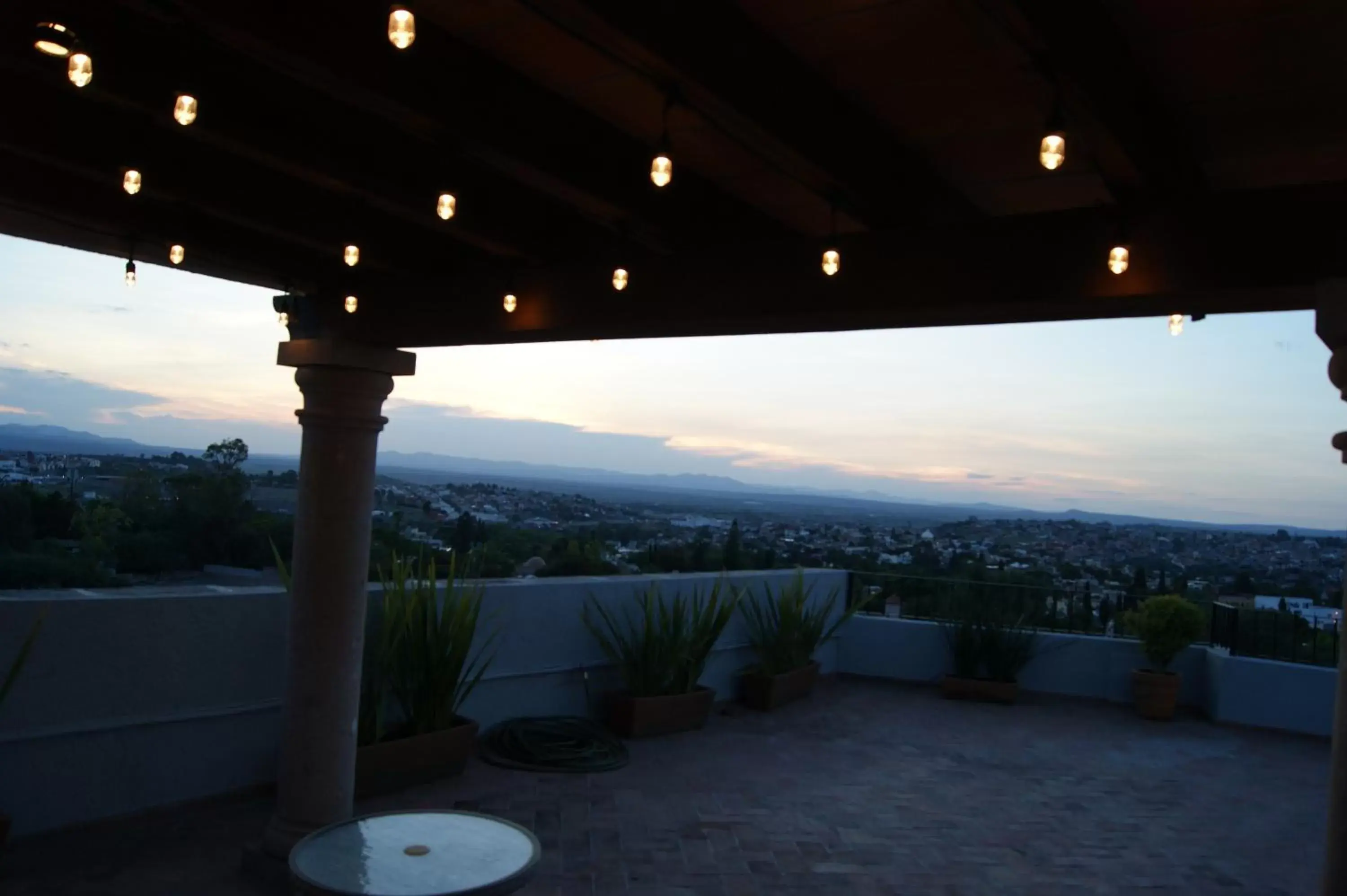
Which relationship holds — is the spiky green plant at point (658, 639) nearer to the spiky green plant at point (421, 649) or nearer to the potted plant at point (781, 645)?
the potted plant at point (781, 645)

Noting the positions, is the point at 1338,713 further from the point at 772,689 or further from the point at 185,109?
the point at 772,689

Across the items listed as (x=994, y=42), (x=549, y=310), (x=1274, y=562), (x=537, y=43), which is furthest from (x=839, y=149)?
(x=1274, y=562)

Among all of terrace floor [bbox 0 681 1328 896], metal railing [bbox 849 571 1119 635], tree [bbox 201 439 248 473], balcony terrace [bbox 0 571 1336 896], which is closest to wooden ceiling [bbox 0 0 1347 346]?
balcony terrace [bbox 0 571 1336 896]

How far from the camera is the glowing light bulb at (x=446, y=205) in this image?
2984 millimetres

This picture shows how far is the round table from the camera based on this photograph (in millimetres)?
2627

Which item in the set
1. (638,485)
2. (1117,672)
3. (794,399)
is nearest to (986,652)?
(1117,672)

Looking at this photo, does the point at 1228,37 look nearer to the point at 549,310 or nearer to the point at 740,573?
→ the point at 549,310

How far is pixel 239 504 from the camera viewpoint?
6.20 meters

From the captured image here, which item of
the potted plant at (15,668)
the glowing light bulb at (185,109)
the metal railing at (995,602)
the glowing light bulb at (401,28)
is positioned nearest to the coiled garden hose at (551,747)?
the potted plant at (15,668)

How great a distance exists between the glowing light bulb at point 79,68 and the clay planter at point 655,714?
5112 millimetres

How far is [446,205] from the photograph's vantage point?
300 cm

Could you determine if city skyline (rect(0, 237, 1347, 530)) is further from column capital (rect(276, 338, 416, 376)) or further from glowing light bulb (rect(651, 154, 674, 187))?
glowing light bulb (rect(651, 154, 674, 187))

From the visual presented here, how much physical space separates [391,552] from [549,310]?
103 inches

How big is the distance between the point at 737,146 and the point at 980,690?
6.72 meters
